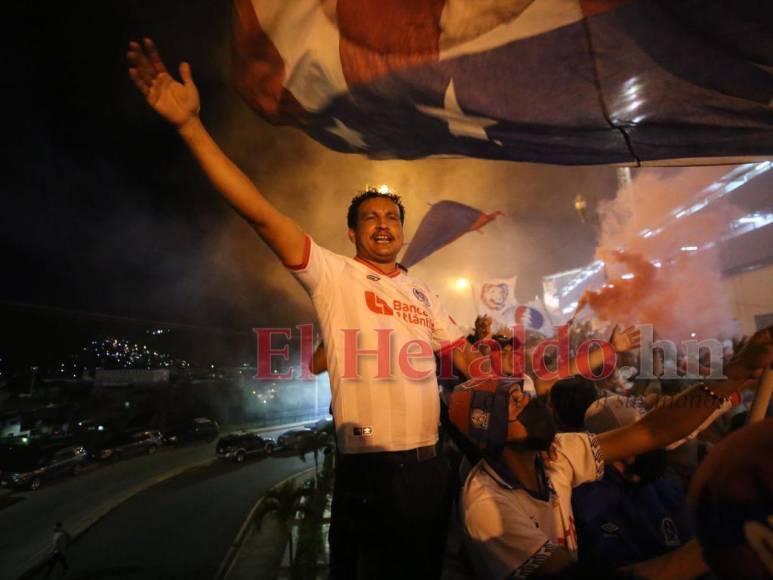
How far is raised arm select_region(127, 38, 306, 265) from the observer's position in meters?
1.50

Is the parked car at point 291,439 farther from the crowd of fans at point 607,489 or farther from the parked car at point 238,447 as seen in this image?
the crowd of fans at point 607,489

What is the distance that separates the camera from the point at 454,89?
8.16 feet

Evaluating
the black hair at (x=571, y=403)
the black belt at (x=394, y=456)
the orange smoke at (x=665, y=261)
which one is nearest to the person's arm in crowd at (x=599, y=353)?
the black hair at (x=571, y=403)

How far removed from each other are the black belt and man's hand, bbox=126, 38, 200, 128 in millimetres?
1579

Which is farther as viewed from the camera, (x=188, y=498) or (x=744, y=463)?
(x=188, y=498)

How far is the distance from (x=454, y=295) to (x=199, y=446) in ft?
64.6

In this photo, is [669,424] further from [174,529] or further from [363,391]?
[174,529]

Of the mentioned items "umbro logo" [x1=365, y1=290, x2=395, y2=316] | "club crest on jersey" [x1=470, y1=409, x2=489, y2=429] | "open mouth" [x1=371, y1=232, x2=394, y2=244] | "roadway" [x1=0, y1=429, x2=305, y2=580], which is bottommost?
"roadway" [x1=0, y1=429, x2=305, y2=580]

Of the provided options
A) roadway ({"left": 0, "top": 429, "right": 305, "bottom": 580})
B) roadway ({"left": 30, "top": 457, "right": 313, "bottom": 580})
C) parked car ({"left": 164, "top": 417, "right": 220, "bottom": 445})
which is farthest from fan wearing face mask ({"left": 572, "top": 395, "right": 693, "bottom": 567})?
parked car ({"left": 164, "top": 417, "right": 220, "bottom": 445})

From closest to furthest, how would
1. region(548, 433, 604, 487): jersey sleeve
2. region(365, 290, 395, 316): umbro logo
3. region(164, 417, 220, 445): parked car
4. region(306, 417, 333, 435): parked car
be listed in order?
region(365, 290, 395, 316): umbro logo, region(548, 433, 604, 487): jersey sleeve, region(306, 417, 333, 435): parked car, region(164, 417, 220, 445): parked car

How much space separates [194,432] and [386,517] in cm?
2830

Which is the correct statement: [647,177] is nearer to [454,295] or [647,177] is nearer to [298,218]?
[454,295]

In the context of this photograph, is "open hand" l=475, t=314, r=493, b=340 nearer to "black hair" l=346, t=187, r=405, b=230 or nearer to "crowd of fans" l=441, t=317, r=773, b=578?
"crowd of fans" l=441, t=317, r=773, b=578

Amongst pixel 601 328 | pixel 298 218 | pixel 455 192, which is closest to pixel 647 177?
pixel 601 328
